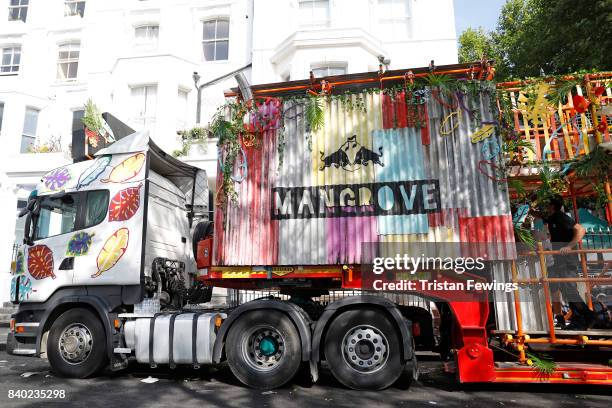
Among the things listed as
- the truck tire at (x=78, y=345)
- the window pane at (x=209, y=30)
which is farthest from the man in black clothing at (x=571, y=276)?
the window pane at (x=209, y=30)

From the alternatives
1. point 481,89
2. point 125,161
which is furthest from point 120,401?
point 481,89

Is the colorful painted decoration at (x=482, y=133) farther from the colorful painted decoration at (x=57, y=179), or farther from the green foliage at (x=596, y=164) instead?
the colorful painted decoration at (x=57, y=179)

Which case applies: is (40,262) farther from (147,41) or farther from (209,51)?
(147,41)

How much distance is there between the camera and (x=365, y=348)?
222 inches

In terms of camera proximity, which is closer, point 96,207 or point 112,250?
point 112,250

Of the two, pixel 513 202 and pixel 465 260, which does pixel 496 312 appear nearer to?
pixel 465 260

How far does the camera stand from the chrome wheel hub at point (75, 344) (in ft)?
21.1

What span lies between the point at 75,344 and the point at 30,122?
16964 millimetres

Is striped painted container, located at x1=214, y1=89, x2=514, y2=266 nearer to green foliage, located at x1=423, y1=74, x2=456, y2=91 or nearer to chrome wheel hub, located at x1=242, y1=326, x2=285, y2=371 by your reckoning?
green foliage, located at x1=423, y1=74, x2=456, y2=91

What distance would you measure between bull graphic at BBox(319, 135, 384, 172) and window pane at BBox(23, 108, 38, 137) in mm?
18487

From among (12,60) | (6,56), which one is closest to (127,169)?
(12,60)

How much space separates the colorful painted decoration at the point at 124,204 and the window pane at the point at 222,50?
13.7 m

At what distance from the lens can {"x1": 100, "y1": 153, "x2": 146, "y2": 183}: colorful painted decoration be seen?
274 inches

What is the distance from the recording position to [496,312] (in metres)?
5.44
